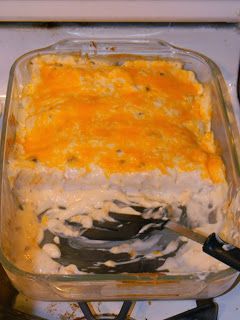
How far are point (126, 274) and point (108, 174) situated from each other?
165 mm

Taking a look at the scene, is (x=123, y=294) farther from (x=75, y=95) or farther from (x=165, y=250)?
(x=75, y=95)

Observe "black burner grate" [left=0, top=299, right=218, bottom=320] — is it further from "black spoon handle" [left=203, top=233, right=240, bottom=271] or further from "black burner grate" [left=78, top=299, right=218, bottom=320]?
"black spoon handle" [left=203, top=233, right=240, bottom=271]

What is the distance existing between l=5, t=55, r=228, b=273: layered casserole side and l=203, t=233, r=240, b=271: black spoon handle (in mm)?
89

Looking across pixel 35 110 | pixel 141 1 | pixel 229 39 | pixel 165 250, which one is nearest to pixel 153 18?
pixel 141 1

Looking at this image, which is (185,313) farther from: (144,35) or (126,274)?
(144,35)

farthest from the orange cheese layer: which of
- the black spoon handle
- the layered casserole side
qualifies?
the black spoon handle

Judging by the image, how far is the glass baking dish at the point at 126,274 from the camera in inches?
24.1

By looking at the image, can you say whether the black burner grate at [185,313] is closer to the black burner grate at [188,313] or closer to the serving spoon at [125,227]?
the black burner grate at [188,313]

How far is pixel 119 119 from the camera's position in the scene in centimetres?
76

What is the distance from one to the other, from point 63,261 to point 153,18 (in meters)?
0.46

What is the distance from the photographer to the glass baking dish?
0.61 metres

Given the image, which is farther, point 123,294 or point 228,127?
point 228,127

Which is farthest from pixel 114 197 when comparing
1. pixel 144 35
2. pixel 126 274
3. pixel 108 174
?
pixel 144 35

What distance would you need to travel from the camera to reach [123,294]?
2.13ft
